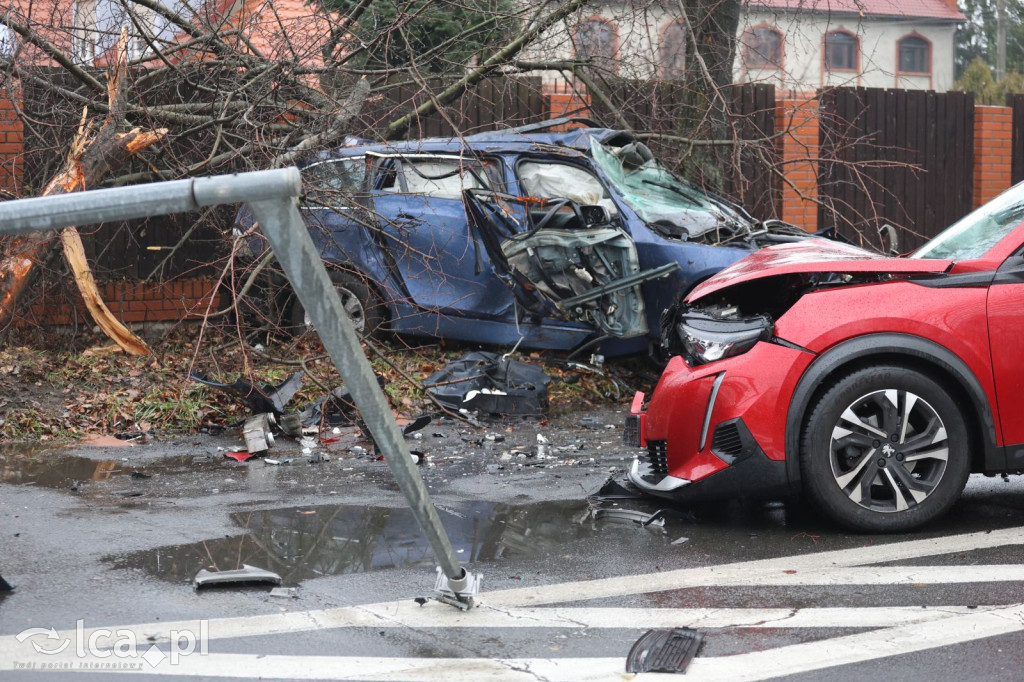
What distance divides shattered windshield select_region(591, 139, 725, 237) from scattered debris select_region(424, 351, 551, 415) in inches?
62.9

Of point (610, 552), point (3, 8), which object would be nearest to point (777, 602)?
point (610, 552)

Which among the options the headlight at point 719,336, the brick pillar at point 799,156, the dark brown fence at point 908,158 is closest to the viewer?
the headlight at point 719,336

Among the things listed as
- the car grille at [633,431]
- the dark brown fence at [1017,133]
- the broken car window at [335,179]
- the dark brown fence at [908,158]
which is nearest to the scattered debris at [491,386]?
the broken car window at [335,179]

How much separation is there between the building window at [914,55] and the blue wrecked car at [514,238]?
38.0 m

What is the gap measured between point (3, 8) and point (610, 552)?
6.55 metres

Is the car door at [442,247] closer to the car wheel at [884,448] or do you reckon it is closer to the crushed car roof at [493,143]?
the crushed car roof at [493,143]

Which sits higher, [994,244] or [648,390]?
[994,244]

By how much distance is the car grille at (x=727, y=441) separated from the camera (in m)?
4.91

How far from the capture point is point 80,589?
169 inches

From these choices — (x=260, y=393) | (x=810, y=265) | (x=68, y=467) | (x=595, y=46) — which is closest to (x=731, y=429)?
(x=810, y=265)

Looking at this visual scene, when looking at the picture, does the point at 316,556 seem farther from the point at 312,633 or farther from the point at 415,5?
the point at 415,5

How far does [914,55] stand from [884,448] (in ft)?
143

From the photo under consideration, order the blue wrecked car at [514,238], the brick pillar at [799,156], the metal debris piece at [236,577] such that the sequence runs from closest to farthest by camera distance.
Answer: the metal debris piece at [236,577] → the blue wrecked car at [514,238] → the brick pillar at [799,156]

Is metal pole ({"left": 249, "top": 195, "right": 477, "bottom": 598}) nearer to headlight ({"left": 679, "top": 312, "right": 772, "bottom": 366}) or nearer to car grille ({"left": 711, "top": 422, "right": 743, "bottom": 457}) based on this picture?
car grille ({"left": 711, "top": 422, "right": 743, "bottom": 457})
